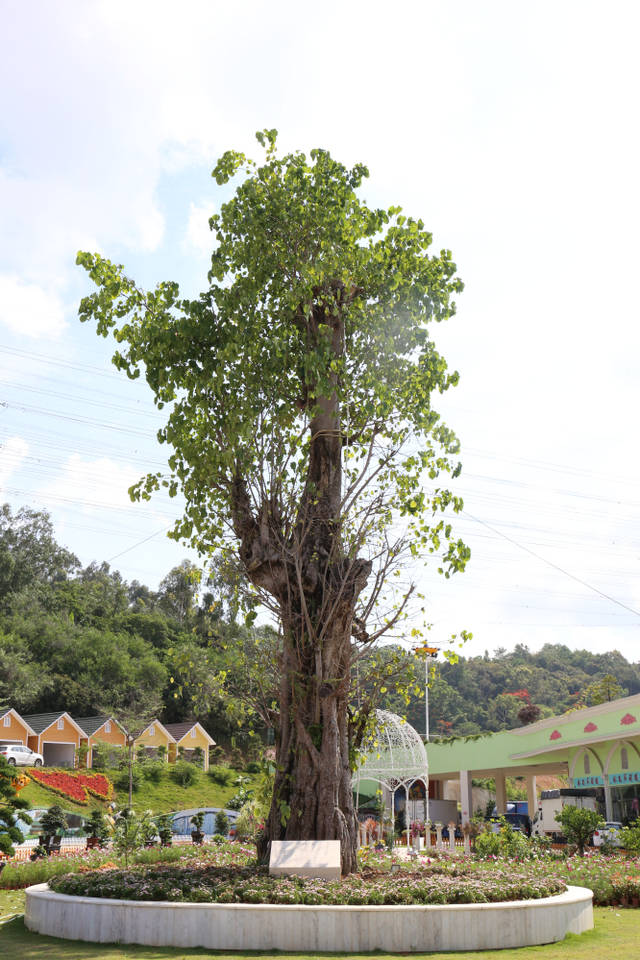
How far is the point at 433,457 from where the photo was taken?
40.6 ft

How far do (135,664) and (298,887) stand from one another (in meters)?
49.3

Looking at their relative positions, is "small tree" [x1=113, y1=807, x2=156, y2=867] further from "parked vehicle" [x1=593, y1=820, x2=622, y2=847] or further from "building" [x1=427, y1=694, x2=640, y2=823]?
"building" [x1=427, y1=694, x2=640, y2=823]

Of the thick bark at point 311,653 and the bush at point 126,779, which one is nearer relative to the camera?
the thick bark at point 311,653

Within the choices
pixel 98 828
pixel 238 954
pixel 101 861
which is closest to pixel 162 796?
pixel 98 828

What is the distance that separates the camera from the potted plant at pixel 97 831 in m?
19.8

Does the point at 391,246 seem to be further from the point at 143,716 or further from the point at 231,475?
the point at 143,716

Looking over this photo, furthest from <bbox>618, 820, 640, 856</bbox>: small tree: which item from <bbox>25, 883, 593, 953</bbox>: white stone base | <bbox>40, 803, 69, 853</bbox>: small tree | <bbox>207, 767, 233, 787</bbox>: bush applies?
<bbox>207, 767, 233, 787</bbox>: bush

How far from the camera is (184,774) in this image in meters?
45.1

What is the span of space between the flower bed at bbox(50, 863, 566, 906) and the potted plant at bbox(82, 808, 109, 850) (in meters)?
9.95

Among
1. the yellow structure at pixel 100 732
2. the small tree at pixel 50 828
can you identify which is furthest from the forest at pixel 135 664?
the small tree at pixel 50 828

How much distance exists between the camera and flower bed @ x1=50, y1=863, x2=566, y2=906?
885 cm

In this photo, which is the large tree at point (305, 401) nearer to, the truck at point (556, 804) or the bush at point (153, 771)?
the truck at point (556, 804)

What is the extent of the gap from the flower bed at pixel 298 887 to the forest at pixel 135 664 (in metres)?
28.9

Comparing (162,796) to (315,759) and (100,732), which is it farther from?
(315,759)
